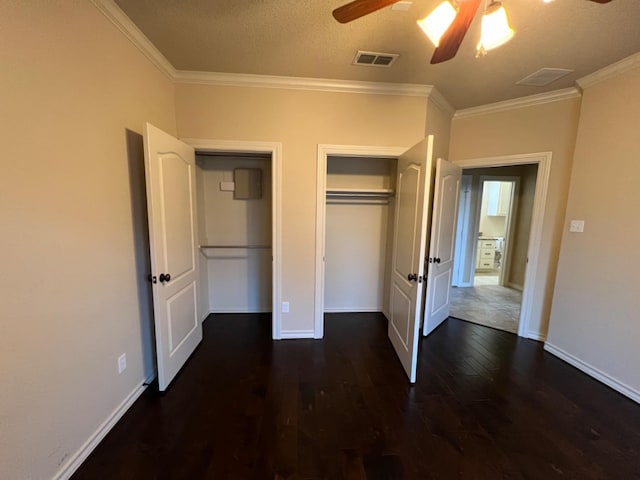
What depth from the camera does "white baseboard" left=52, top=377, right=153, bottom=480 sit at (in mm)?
1461

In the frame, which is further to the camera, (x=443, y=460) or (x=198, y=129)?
(x=198, y=129)

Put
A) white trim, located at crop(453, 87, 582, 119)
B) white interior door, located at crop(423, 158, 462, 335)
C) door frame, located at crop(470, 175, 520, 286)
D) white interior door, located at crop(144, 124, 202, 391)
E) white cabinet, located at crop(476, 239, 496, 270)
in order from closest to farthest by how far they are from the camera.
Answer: white interior door, located at crop(144, 124, 202, 391) < white trim, located at crop(453, 87, 582, 119) < white interior door, located at crop(423, 158, 462, 335) < door frame, located at crop(470, 175, 520, 286) < white cabinet, located at crop(476, 239, 496, 270)

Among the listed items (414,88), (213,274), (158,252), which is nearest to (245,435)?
(158,252)

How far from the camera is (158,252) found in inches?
80.1

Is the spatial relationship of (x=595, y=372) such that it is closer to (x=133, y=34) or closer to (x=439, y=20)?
(x=439, y=20)

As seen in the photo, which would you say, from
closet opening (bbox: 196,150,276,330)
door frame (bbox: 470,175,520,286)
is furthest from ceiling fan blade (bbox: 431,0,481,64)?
door frame (bbox: 470,175,520,286)

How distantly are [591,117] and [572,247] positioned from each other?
1.22 m

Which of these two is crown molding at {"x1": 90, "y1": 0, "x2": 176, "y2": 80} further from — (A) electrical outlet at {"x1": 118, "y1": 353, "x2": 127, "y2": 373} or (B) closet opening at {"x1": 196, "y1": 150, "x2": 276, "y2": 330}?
(A) electrical outlet at {"x1": 118, "y1": 353, "x2": 127, "y2": 373}

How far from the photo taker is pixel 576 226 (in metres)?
2.64

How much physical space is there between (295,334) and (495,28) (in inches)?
114

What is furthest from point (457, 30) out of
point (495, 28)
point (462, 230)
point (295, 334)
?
point (462, 230)

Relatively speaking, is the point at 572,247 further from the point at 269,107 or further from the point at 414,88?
the point at 269,107

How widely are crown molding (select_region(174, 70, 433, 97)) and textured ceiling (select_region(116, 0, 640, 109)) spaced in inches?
2.8

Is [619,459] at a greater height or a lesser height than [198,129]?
lesser
